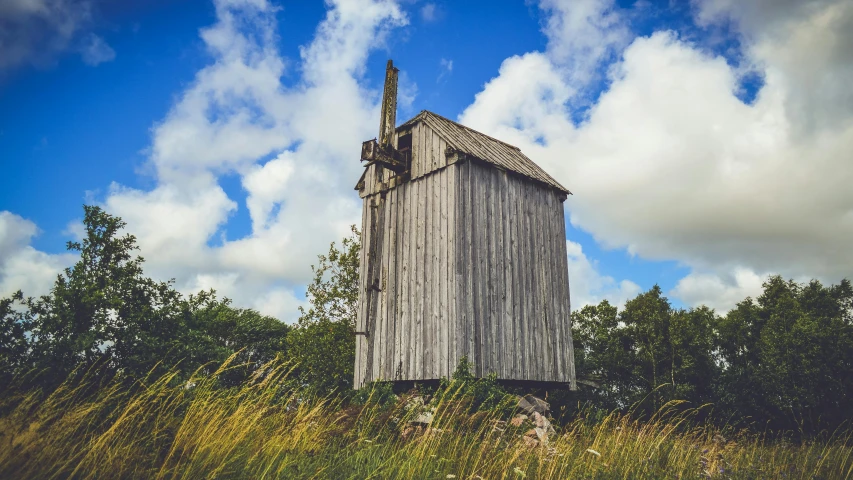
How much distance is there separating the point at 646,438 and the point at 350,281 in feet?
43.4

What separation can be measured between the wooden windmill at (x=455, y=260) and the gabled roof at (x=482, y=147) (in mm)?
62

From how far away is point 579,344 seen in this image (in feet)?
83.1

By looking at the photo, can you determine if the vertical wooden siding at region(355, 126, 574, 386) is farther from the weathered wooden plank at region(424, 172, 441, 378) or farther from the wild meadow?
the wild meadow

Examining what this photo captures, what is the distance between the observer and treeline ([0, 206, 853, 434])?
8.15 meters

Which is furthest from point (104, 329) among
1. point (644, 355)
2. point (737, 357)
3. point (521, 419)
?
point (737, 357)

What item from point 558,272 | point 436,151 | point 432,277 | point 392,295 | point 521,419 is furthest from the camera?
point 558,272

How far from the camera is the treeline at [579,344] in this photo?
815 cm

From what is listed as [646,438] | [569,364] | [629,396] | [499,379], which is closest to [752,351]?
[629,396]

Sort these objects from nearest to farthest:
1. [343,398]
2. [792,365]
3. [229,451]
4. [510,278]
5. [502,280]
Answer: [229,451]
[343,398]
[502,280]
[510,278]
[792,365]

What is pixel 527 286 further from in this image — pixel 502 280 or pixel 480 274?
pixel 480 274

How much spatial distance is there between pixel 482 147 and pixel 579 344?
594 inches

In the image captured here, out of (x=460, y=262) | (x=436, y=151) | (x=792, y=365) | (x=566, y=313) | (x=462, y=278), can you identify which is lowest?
(x=792, y=365)

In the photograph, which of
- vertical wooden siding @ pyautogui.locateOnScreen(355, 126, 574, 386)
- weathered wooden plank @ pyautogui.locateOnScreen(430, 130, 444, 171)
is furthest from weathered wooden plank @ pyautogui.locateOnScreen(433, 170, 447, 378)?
weathered wooden plank @ pyautogui.locateOnScreen(430, 130, 444, 171)

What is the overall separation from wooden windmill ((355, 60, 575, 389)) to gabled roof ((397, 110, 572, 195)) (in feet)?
0.20
